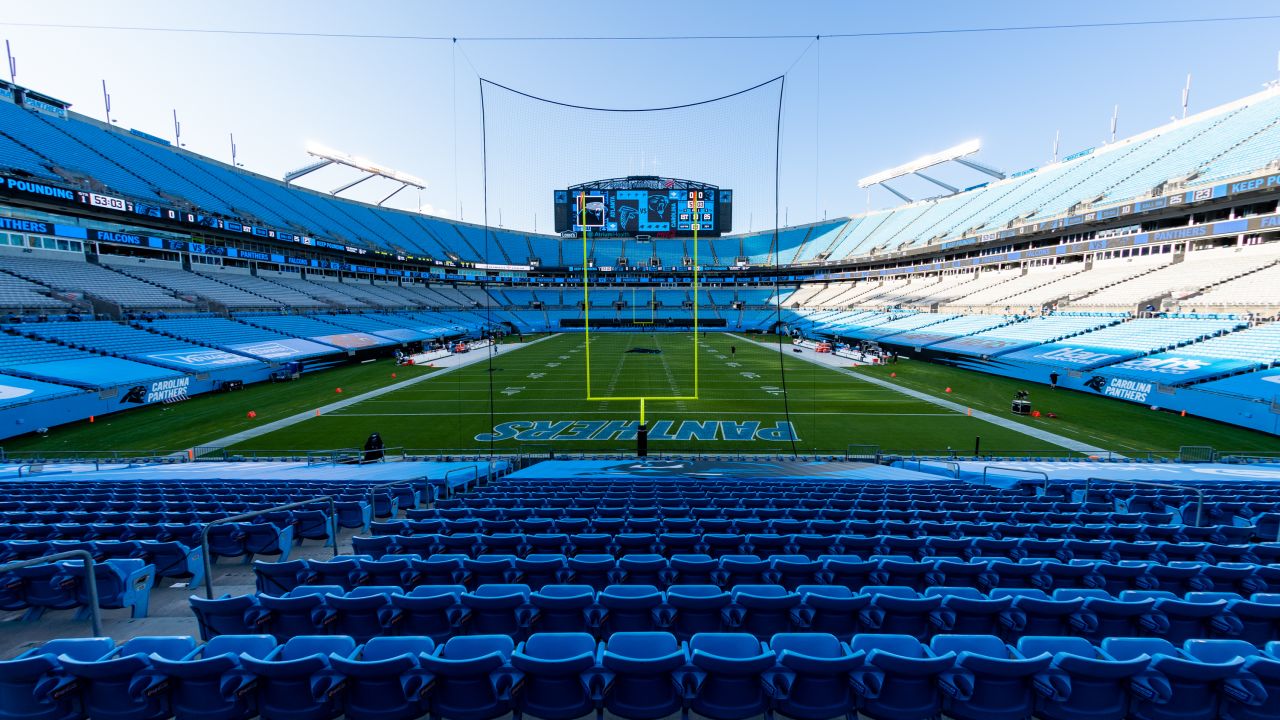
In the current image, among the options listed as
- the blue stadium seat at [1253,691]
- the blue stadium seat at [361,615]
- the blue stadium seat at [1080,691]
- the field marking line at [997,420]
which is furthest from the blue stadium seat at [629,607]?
the field marking line at [997,420]

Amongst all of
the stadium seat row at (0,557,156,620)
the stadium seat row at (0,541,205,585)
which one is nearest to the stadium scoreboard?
the stadium seat row at (0,541,205,585)

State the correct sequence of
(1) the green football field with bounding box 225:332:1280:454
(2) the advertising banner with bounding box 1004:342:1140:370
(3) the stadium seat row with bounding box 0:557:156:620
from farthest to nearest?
(2) the advertising banner with bounding box 1004:342:1140:370 < (1) the green football field with bounding box 225:332:1280:454 < (3) the stadium seat row with bounding box 0:557:156:620

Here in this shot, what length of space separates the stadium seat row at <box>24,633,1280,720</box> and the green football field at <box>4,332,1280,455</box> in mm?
10502

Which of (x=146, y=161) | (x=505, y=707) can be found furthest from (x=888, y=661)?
(x=146, y=161)

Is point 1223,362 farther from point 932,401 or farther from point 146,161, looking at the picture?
point 146,161

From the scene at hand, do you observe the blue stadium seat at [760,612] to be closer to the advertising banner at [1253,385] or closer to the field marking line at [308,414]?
the field marking line at [308,414]

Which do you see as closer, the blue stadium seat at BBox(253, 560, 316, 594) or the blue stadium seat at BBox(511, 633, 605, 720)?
the blue stadium seat at BBox(511, 633, 605, 720)

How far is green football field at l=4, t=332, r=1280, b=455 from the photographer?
17.4 m

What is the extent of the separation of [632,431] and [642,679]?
1603 centimetres

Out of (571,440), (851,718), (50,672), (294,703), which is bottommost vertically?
(571,440)

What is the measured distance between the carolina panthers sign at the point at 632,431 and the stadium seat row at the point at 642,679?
14.4 m

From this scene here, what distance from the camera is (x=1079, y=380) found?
26.6 metres

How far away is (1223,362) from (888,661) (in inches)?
1252

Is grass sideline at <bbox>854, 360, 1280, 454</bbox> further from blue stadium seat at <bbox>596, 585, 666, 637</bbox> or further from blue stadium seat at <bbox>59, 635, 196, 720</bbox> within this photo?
blue stadium seat at <bbox>59, 635, 196, 720</bbox>
